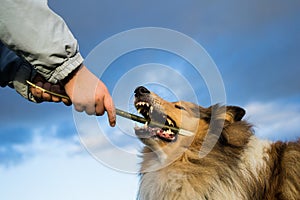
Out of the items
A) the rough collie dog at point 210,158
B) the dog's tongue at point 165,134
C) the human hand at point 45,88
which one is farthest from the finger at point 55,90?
the dog's tongue at point 165,134

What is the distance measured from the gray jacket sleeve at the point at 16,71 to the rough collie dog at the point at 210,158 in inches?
83.9

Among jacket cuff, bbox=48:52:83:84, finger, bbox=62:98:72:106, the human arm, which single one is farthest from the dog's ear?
jacket cuff, bbox=48:52:83:84

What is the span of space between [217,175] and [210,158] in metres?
0.27

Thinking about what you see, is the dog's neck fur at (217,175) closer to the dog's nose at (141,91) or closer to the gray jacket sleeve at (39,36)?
the dog's nose at (141,91)

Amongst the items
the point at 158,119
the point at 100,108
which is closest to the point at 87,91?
the point at 100,108

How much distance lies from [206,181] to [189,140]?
0.62 m

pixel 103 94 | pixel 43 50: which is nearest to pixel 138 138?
pixel 103 94

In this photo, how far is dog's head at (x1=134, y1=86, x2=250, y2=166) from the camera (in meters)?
5.85

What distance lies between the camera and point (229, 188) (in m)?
5.85

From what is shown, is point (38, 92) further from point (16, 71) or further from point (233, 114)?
point (233, 114)

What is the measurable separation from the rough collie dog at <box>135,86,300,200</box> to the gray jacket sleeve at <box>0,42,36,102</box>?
2132 millimetres

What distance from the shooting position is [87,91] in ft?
9.12

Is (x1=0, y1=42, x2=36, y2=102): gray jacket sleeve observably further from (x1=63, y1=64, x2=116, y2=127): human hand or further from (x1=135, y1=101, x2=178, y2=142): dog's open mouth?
(x1=135, y1=101, x2=178, y2=142): dog's open mouth

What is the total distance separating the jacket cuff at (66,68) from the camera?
2661mm
